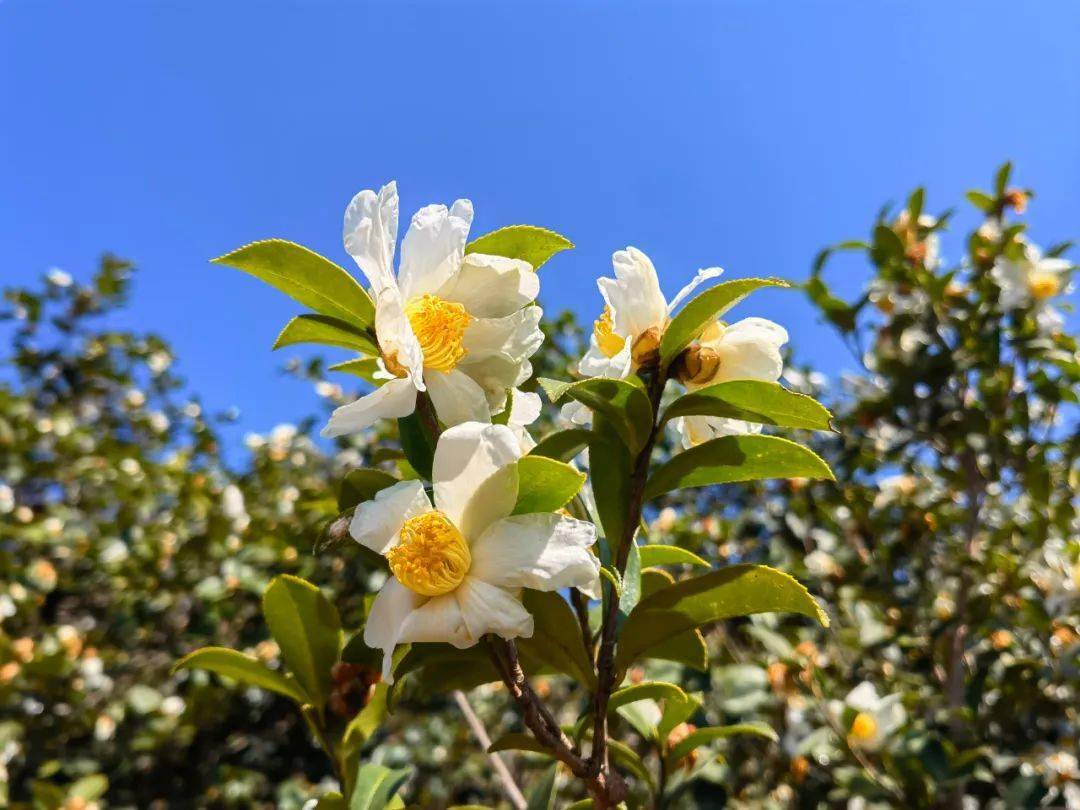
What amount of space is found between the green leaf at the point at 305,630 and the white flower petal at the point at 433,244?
0.35 meters

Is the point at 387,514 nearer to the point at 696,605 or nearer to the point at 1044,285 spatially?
the point at 696,605

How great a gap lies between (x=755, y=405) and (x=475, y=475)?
25 cm

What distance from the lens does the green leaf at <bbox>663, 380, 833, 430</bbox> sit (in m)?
0.65

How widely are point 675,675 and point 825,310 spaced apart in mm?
1392

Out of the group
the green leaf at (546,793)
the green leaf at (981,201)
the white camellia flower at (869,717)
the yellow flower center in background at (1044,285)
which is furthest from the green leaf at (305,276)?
the green leaf at (981,201)

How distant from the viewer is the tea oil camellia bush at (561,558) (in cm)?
65

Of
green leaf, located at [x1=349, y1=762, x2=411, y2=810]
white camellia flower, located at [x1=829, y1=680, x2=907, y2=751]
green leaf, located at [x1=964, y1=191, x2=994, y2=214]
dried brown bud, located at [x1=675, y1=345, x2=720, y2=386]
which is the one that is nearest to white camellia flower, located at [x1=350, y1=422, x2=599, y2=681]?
dried brown bud, located at [x1=675, y1=345, x2=720, y2=386]

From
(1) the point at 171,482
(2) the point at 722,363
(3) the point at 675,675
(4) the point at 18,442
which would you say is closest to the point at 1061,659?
(3) the point at 675,675

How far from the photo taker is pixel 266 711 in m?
2.45

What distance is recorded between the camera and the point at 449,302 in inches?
27.1

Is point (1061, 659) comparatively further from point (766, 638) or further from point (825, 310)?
A: point (825, 310)

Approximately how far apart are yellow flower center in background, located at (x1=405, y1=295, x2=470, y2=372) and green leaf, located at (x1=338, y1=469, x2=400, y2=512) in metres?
0.12

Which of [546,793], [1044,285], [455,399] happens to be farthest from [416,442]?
[1044,285]

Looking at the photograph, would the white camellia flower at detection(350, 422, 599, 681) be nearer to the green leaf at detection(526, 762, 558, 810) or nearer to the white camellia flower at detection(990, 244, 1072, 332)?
the green leaf at detection(526, 762, 558, 810)
